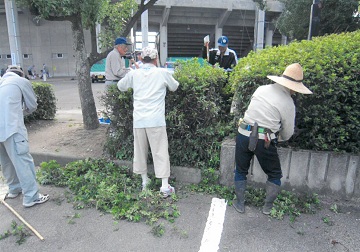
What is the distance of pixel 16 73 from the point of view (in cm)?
377

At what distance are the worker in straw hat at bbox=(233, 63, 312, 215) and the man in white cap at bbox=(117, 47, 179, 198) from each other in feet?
3.29

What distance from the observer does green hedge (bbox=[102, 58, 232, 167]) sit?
4.09 meters

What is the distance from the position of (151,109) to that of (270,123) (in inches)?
57.2

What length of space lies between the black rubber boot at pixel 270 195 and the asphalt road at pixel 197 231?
0.11 m

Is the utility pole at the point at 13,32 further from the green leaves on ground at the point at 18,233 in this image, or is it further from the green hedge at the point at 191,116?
the green leaves on ground at the point at 18,233

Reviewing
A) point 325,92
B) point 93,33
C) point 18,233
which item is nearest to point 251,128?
point 325,92

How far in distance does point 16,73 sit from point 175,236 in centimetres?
291

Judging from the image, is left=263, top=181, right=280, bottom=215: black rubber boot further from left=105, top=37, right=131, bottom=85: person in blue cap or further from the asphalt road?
left=105, top=37, right=131, bottom=85: person in blue cap

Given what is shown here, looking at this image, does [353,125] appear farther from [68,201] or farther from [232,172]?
[68,201]

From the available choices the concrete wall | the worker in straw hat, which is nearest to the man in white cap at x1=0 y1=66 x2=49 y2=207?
the worker in straw hat

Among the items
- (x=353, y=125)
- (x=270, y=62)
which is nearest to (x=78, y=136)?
(x=270, y=62)

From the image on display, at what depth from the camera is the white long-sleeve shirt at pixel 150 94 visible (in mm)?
3627

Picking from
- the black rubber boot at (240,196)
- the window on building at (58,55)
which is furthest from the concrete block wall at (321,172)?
the window on building at (58,55)

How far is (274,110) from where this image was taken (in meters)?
3.08
